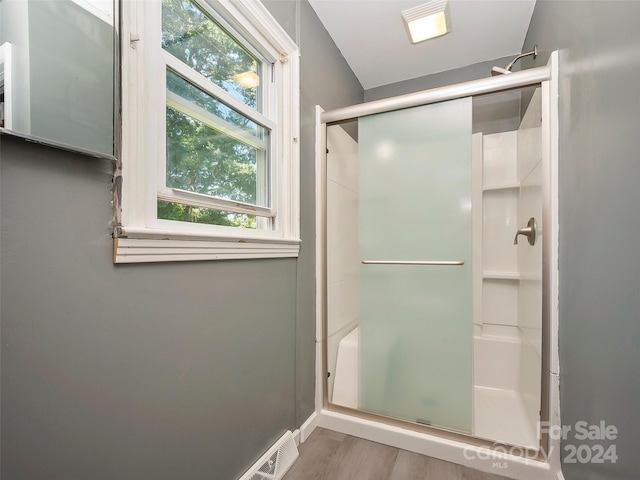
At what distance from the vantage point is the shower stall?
1.28 metres

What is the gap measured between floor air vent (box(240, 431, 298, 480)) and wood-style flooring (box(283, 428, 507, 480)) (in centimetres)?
4

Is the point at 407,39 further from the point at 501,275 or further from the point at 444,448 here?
the point at 444,448

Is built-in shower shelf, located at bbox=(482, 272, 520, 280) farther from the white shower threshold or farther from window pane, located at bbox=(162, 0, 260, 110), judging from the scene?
window pane, located at bbox=(162, 0, 260, 110)

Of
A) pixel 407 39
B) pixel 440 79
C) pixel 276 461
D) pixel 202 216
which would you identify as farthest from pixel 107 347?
pixel 440 79

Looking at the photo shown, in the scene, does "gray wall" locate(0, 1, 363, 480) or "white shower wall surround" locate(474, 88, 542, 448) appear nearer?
"gray wall" locate(0, 1, 363, 480)

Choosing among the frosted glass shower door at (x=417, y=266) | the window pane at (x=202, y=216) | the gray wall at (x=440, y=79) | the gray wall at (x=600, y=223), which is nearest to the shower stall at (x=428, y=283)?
the frosted glass shower door at (x=417, y=266)

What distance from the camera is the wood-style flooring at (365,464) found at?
1.25 meters

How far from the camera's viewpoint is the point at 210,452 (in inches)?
37.8

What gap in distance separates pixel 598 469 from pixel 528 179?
53.8 inches

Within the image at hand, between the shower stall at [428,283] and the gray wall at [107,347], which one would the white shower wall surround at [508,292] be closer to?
the shower stall at [428,283]

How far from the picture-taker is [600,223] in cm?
83

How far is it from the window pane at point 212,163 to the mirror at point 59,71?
0.78 feet

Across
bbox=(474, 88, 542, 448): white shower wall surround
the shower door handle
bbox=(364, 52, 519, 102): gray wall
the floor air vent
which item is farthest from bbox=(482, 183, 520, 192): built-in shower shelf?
the floor air vent

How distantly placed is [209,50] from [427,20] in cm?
116
